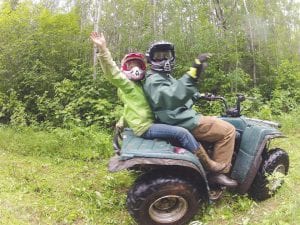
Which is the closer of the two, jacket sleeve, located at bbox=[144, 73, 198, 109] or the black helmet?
jacket sleeve, located at bbox=[144, 73, 198, 109]

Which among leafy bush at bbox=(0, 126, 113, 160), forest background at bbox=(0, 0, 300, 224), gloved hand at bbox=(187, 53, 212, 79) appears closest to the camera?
gloved hand at bbox=(187, 53, 212, 79)

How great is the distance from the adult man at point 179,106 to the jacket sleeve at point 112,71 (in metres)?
0.19

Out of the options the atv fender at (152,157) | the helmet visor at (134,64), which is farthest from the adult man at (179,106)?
the atv fender at (152,157)

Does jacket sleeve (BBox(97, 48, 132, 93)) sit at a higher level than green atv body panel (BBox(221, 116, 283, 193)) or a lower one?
higher

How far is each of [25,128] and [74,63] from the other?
1.99 meters

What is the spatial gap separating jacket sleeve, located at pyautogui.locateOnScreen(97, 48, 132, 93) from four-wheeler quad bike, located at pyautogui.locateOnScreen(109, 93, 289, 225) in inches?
21.5

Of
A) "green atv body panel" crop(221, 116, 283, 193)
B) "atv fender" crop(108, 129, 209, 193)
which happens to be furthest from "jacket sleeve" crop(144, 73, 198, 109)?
"green atv body panel" crop(221, 116, 283, 193)

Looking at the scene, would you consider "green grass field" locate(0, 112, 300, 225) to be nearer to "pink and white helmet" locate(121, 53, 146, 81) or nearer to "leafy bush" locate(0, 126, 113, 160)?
"leafy bush" locate(0, 126, 113, 160)

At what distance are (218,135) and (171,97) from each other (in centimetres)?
86

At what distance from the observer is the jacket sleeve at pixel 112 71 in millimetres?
3918

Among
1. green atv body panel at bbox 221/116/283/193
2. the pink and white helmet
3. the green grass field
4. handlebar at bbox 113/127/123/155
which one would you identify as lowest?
the green grass field

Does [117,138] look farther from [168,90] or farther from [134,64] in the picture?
[168,90]

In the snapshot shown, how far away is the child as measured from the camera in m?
3.99

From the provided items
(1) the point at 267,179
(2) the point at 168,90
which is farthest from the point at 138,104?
(1) the point at 267,179
